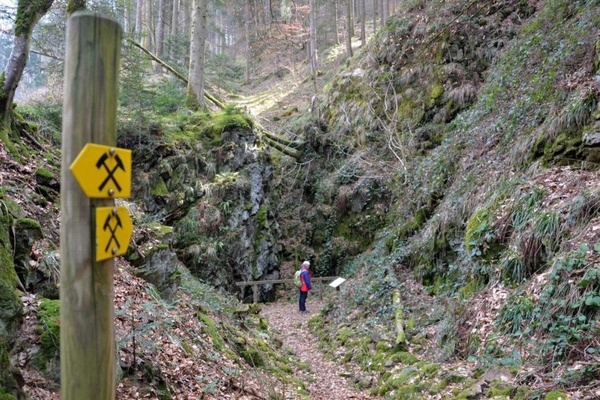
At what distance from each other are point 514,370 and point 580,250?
157cm

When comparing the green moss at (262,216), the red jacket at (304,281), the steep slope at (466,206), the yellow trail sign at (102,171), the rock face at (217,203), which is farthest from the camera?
the green moss at (262,216)

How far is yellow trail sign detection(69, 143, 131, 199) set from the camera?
163 centimetres

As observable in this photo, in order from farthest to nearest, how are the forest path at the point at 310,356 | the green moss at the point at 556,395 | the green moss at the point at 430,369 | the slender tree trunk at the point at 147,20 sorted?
the slender tree trunk at the point at 147,20 < the forest path at the point at 310,356 < the green moss at the point at 430,369 < the green moss at the point at 556,395

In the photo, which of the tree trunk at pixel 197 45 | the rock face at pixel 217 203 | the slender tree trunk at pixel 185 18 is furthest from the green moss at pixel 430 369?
the slender tree trunk at pixel 185 18

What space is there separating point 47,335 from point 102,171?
2.40 m

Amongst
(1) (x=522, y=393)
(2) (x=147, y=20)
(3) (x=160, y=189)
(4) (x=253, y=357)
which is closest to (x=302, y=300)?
(3) (x=160, y=189)

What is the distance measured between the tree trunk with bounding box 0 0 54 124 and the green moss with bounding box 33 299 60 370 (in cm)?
359

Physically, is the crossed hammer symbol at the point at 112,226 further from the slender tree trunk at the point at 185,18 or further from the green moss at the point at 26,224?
the slender tree trunk at the point at 185,18

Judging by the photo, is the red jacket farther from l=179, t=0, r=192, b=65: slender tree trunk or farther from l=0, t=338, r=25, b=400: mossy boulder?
l=179, t=0, r=192, b=65: slender tree trunk

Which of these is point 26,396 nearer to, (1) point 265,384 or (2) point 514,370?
(1) point 265,384

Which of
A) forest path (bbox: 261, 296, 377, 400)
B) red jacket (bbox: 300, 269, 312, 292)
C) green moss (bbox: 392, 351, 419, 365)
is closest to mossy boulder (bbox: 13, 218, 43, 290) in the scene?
forest path (bbox: 261, 296, 377, 400)

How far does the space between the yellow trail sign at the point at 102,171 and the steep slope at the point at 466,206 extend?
410 centimetres

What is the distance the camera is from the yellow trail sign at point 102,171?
1.63 m

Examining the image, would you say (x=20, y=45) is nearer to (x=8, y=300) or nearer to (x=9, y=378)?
(x=8, y=300)
